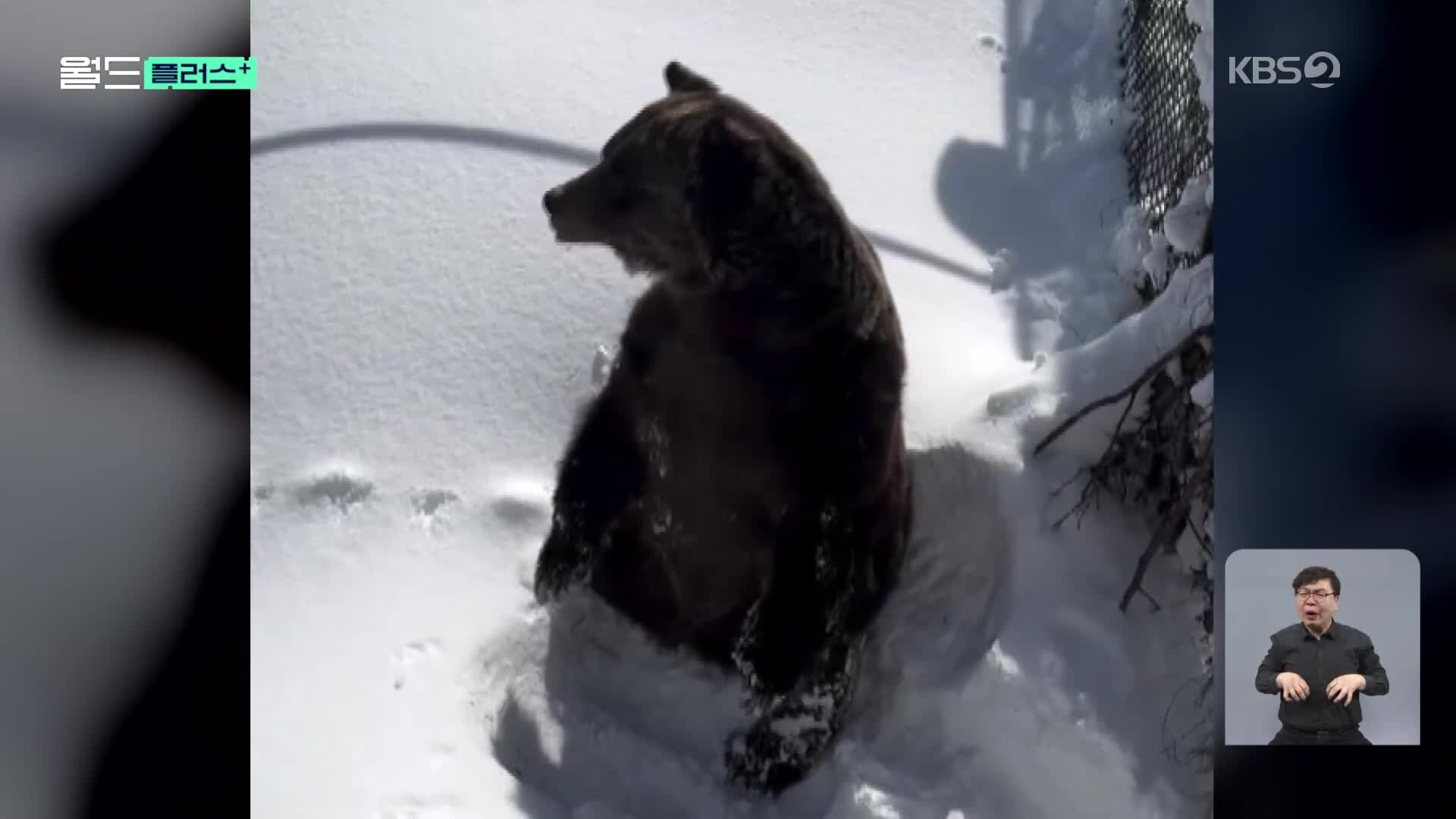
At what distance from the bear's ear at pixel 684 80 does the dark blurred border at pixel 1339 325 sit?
2.26ft

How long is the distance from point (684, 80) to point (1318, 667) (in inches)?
42.8

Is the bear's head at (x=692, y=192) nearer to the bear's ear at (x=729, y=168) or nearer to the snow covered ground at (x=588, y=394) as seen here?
the bear's ear at (x=729, y=168)

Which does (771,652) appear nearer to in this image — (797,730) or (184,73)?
(797,730)

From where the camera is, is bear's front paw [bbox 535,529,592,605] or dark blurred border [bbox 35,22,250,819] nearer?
dark blurred border [bbox 35,22,250,819]

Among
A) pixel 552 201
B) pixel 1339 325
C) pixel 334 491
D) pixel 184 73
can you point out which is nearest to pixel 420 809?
pixel 334 491

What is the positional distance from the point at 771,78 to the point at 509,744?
1.13m

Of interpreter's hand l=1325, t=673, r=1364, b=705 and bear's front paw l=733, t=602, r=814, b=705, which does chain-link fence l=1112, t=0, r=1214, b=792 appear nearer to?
interpreter's hand l=1325, t=673, r=1364, b=705

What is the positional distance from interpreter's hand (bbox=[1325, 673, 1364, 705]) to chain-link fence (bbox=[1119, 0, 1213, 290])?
2.75ft

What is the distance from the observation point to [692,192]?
5.78 feet

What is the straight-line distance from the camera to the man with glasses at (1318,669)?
159 centimetres

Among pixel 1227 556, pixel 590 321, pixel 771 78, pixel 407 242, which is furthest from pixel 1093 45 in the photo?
pixel 1227 556

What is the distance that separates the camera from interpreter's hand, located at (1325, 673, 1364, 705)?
1589mm

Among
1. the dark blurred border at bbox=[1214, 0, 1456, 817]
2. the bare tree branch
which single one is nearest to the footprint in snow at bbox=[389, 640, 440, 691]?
the bare tree branch

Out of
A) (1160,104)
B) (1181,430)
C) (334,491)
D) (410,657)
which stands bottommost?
(410,657)
